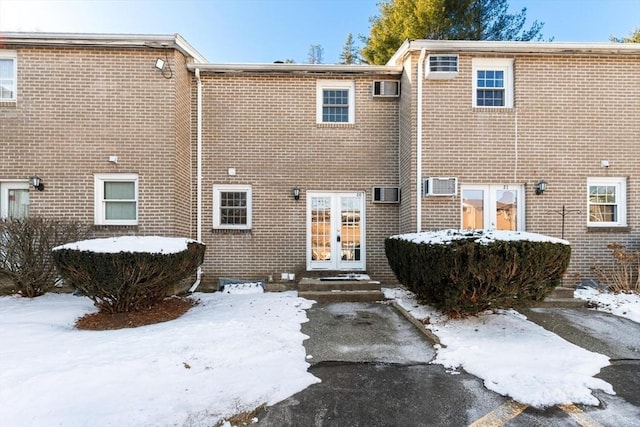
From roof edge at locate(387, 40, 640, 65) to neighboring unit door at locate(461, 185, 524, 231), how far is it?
313 centimetres

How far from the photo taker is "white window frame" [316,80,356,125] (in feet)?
31.1

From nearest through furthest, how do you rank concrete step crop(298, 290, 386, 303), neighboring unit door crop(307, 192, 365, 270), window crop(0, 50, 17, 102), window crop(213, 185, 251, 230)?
concrete step crop(298, 290, 386, 303), window crop(0, 50, 17, 102), window crop(213, 185, 251, 230), neighboring unit door crop(307, 192, 365, 270)

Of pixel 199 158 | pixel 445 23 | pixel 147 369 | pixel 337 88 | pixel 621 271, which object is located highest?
pixel 445 23

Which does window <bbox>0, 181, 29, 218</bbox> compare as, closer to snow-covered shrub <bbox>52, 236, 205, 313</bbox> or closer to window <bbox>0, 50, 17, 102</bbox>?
window <bbox>0, 50, 17, 102</bbox>

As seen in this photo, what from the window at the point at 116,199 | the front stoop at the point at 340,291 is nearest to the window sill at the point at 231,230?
the window at the point at 116,199

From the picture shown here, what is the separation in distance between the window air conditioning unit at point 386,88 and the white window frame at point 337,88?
21.6 inches

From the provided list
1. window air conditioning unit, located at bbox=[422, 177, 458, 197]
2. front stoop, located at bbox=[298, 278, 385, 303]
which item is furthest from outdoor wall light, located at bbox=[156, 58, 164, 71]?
window air conditioning unit, located at bbox=[422, 177, 458, 197]

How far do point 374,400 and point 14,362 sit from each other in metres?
3.84

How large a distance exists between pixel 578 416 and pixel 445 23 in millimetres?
16292

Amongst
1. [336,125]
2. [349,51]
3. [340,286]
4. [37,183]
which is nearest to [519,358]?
[340,286]

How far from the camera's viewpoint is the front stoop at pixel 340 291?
25.2 feet

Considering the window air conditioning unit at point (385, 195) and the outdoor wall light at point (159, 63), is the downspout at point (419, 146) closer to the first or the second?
the window air conditioning unit at point (385, 195)

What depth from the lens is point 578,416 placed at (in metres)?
3.31

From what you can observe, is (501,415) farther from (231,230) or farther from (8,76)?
(8,76)
